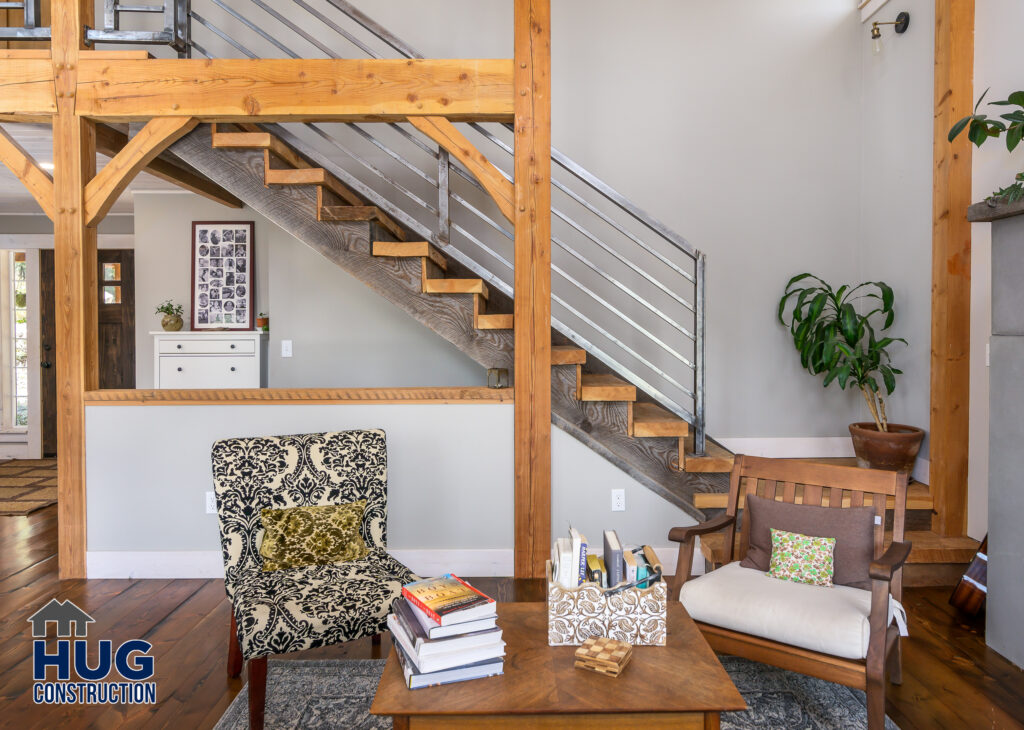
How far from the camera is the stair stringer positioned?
11.7ft

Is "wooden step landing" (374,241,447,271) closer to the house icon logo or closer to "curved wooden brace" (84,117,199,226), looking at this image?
"curved wooden brace" (84,117,199,226)

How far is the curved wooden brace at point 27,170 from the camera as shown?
3404mm

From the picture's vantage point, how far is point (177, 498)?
3510mm

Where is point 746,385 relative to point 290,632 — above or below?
above

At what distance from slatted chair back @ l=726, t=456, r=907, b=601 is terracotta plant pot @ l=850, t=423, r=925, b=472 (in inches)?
51.9

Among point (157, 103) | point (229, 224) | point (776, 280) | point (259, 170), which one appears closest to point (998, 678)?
point (776, 280)

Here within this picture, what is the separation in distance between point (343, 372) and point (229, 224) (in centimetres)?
176

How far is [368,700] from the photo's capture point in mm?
2357

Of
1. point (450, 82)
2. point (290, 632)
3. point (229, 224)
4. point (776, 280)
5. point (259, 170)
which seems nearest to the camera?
point (290, 632)

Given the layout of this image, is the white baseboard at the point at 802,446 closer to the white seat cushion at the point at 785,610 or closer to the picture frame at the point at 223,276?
the white seat cushion at the point at 785,610

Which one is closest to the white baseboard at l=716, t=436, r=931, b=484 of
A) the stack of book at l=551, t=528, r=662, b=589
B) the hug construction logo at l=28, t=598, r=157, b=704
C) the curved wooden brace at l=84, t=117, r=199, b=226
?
the stack of book at l=551, t=528, r=662, b=589

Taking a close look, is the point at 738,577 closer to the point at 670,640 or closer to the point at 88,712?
the point at 670,640

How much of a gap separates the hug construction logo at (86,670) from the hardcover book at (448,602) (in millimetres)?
1190

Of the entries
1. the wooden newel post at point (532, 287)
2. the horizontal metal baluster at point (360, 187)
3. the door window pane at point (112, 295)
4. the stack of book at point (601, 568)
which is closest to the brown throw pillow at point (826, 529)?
the stack of book at point (601, 568)
